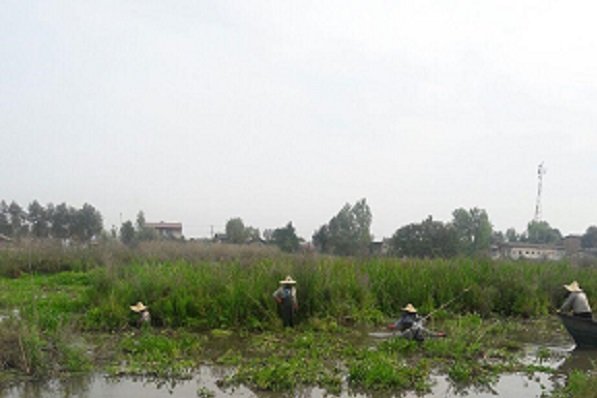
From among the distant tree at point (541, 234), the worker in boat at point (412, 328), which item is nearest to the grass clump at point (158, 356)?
the worker in boat at point (412, 328)

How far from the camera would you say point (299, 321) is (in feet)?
32.2

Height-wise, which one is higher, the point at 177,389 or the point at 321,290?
the point at 321,290

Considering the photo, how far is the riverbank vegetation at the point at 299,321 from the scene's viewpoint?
6.57m

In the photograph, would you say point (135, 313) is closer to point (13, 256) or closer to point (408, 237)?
point (13, 256)

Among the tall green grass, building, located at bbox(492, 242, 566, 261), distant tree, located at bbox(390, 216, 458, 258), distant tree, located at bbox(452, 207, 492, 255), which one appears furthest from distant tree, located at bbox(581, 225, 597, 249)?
the tall green grass

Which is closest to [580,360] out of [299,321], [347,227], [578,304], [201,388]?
[578,304]

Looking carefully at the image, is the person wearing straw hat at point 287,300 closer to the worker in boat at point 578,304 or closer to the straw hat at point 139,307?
the straw hat at point 139,307

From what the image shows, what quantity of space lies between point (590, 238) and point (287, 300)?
3175 inches

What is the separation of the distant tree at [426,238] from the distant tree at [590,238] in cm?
4884

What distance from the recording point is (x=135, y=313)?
961cm

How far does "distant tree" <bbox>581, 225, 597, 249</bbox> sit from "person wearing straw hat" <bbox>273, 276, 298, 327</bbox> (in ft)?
256

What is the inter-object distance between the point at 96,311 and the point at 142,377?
3.45 meters

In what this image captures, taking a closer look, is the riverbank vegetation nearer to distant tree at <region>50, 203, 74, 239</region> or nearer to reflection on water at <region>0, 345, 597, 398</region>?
reflection on water at <region>0, 345, 597, 398</region>

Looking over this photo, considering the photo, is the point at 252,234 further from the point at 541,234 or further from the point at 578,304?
the point at 541,234
